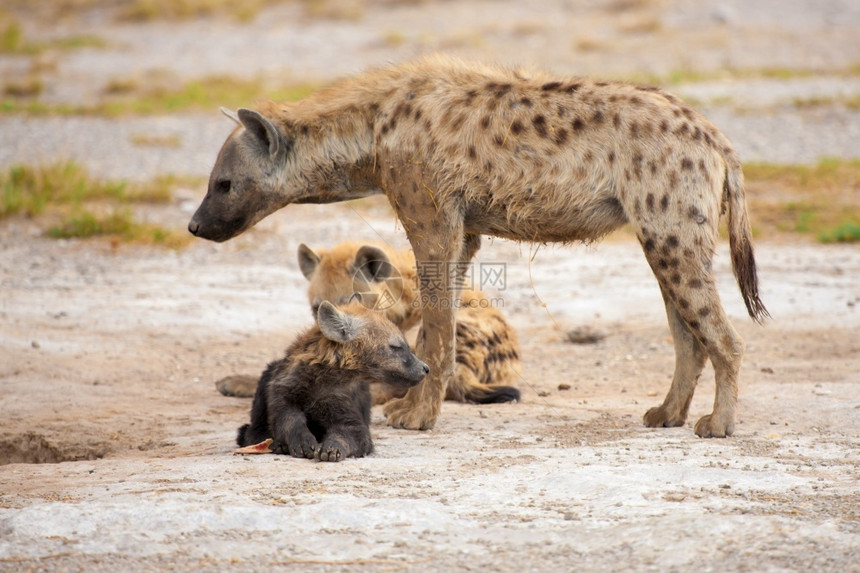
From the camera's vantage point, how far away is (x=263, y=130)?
408 cm

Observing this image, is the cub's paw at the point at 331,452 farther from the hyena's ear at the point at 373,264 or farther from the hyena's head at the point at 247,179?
the hyena's ear at the point at 373,264

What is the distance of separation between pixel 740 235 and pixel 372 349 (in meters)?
1.34

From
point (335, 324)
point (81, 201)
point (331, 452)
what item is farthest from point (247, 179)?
point (81, 201)

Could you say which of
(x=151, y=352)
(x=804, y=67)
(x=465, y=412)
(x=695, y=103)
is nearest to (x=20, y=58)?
(x=695, y=103)

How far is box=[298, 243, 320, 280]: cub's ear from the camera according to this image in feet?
16.0

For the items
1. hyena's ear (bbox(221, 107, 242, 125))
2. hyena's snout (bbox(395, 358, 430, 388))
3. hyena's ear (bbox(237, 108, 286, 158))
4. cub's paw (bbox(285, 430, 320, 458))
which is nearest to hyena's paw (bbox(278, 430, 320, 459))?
cub's paw (bbox(285, 430, 320, 458))

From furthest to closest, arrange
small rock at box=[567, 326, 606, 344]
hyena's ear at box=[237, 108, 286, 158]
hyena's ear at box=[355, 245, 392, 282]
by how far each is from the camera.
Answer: small rock at box=[567, 326, 606, 344] < hyena's ear at box=[355, 245, 392, 282] < hyena's ear at box=[237, 108, 286, 158]

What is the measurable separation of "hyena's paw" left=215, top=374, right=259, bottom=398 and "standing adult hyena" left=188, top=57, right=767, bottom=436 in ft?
2.28

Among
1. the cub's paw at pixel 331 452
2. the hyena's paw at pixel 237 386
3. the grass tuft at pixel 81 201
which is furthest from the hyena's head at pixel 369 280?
the grass tuft at pixel 81 201

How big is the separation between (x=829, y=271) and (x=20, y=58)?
1307 centimetres

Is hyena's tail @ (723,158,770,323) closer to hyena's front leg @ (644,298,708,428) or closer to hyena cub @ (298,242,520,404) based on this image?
hyena's front leg @ (644,298,708,428)

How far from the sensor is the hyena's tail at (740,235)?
12.1ft

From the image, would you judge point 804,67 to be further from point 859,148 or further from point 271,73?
point 271,73

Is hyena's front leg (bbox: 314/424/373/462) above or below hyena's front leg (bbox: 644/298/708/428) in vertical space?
below
